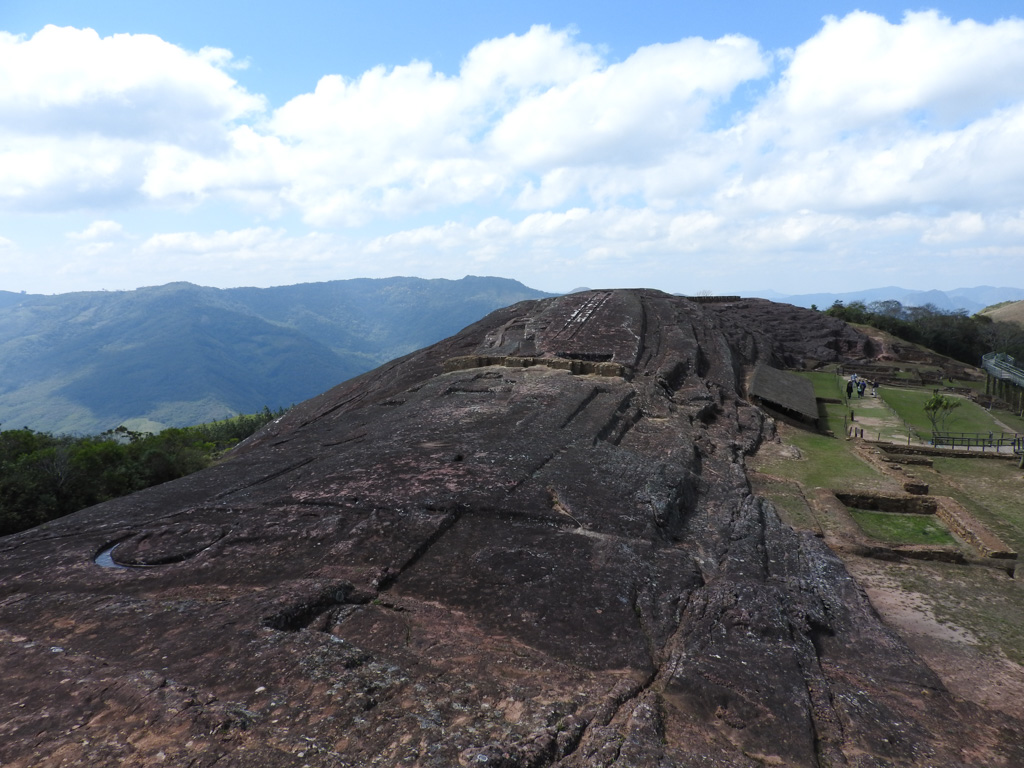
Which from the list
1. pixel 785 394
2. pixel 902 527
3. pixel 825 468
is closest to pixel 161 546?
pixel 902 527

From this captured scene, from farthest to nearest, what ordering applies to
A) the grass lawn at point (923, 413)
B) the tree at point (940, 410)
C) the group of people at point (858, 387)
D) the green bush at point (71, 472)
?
the group of people at point (858, 387) → the grass lawn at point (923, 413) → the tree at point (940, 410) → the green bush at point (71, 472)

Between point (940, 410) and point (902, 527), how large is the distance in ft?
51.7

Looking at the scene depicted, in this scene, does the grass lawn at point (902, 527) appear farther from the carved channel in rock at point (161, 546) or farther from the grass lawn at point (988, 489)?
the carved channel in rock at point (161, 546)

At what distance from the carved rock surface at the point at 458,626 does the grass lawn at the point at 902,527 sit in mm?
3316

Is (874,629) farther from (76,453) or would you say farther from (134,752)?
(76,453)

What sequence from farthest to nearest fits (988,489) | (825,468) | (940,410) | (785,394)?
(940,410) < (785,394) < (825,468) < (988,489)

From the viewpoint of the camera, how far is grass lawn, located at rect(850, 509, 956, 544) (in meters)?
14.5

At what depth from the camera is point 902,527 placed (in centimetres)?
1532

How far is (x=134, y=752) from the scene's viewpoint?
207 inches

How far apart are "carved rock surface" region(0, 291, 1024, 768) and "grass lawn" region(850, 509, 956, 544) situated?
10.9 feet

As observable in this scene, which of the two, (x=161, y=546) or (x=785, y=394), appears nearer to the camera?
(x=161, y=546)

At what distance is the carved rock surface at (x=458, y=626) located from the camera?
228 inches

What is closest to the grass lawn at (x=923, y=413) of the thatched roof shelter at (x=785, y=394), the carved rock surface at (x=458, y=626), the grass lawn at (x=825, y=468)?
the thatched roof shelter at (x=785, y=394)

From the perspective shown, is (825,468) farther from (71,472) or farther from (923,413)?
(71,472)
